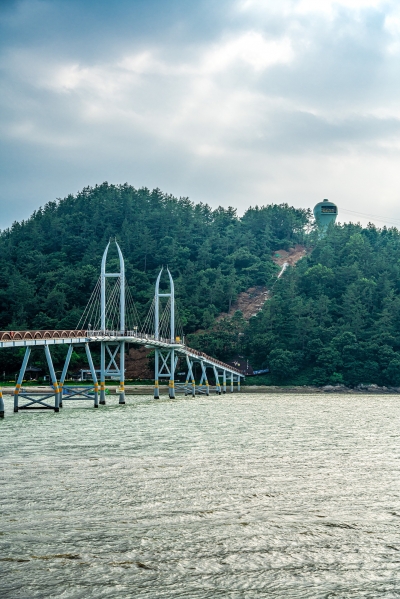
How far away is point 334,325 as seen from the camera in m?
160

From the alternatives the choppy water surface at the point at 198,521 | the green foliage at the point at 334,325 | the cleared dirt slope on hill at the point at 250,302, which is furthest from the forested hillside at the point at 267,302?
the choppy water surface at the point at 198,521

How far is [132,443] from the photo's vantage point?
3722 centimetres

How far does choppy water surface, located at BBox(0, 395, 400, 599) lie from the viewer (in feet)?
44.9

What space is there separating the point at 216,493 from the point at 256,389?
A: 12489 cm

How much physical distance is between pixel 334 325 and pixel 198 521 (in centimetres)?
14517

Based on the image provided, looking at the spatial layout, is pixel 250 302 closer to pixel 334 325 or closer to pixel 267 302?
pixel 267 302

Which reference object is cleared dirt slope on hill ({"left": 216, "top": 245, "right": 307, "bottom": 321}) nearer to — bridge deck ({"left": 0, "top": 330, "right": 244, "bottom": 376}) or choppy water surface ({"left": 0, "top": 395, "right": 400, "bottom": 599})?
bridge deck ({"left": 0, "top": 330, "right": 244, "bottom": 376})

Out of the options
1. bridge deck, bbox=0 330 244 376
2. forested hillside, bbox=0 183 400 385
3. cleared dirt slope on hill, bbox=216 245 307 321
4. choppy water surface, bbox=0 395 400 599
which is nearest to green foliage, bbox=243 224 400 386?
forested hillside, bbox=0 183 400 385

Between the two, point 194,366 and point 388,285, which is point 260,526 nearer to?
point 194,366

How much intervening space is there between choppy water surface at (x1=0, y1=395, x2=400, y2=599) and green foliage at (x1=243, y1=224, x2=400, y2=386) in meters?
113

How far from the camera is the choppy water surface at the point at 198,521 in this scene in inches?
539

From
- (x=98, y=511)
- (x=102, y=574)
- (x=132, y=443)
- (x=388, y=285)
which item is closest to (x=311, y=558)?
(x=102, y=574)

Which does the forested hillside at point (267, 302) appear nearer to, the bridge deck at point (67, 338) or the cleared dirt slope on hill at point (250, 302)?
the cleared dirt slope on hill at point (250, 302)

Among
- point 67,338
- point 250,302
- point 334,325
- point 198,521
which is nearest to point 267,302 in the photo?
point 334,325
